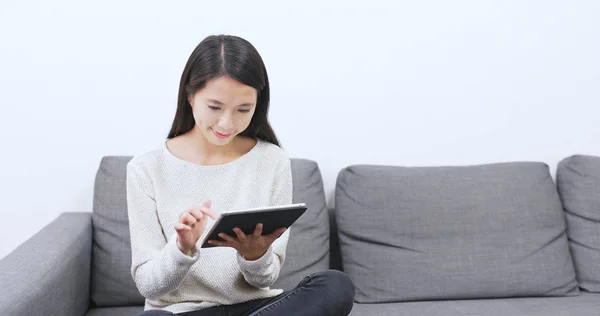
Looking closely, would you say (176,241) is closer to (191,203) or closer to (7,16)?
(191,203)

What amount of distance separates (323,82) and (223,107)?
815 millimetres

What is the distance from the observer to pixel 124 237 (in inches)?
80.7

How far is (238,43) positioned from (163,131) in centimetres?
74

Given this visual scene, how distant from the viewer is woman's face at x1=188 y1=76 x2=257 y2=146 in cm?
151

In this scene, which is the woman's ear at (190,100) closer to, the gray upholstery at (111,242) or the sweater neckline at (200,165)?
the sweater neckline at (200,165)

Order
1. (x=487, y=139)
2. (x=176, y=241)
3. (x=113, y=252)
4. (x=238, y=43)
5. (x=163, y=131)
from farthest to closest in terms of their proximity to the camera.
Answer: (x=487, y=139) < (x=163, y=131) < (x=113, y=252) < (x=238, y=43) < (x=176, y=241)

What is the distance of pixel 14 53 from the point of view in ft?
7.04

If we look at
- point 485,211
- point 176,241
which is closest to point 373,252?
point 485,211

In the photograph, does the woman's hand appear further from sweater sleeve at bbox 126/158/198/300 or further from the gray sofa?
the gray sofa

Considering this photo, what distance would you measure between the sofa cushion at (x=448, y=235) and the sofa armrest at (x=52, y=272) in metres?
0.75

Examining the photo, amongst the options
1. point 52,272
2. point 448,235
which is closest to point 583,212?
point 448,235

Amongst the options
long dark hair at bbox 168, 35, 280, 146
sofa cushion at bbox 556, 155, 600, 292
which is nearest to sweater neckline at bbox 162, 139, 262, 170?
long dark hair at bbox 168, 35, 280, 146

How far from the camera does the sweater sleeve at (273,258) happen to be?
152cm

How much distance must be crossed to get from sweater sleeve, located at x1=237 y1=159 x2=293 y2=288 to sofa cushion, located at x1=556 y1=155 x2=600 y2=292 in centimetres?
104
